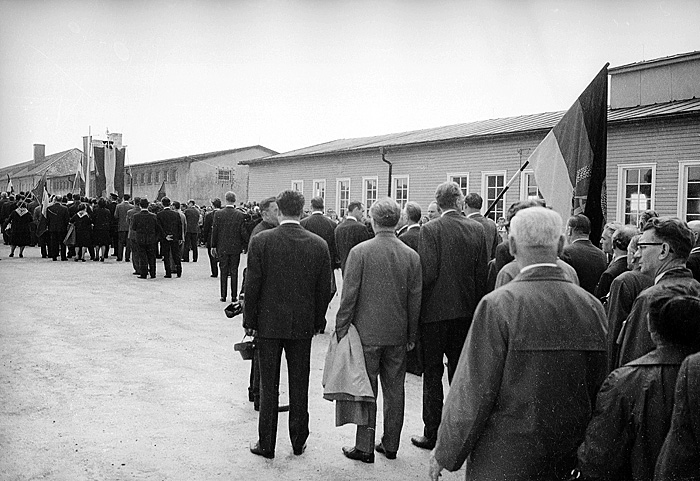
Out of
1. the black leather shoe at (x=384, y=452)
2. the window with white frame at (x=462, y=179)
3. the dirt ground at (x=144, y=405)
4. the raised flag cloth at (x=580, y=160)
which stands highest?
the window with white frame at (x=462, y=179)

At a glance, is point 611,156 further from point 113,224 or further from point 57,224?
point 57,224

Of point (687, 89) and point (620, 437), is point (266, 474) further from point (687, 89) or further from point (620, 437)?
point (687, 89)

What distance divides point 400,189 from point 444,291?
19.2 metres

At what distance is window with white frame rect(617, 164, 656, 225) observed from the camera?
16.1m

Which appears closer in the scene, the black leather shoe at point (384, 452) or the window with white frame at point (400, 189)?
the black leather shoe at point (384, 452)

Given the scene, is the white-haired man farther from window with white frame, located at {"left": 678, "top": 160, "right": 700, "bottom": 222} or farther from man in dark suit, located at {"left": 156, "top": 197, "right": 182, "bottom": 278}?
man in dark suit, located at {"left": 156, "top": 197, "right": 182, "bottom": 278}

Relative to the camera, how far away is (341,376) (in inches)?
197

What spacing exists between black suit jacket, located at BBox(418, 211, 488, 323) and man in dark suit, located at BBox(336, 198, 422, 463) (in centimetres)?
35

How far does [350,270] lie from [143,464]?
6.90ft

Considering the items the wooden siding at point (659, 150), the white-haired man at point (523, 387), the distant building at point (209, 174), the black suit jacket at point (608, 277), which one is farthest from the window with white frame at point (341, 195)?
the white-haired man at point (523, 387)

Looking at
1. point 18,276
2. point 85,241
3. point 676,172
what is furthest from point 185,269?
point 676,172

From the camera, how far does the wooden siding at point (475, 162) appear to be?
1559 cm

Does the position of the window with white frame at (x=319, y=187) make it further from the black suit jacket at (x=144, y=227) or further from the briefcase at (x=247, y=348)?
the briefcase at (x=247, y=348)

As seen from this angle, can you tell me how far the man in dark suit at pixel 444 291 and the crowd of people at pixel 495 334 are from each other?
12 millimetres
